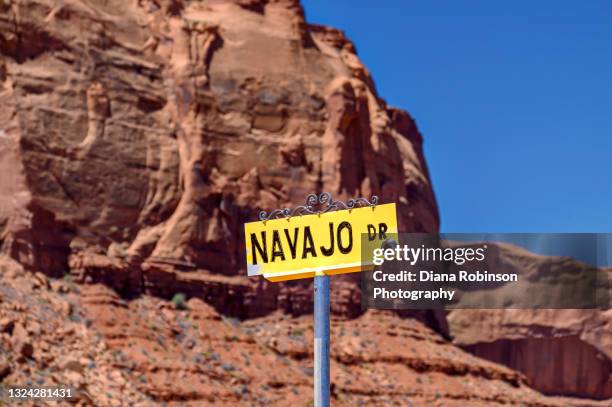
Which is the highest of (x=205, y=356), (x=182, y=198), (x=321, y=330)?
(x=182, y=198)

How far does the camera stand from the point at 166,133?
4941cm

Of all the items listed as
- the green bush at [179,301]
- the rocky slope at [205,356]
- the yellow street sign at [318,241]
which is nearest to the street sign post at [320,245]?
the yellow street sign at [318,241]

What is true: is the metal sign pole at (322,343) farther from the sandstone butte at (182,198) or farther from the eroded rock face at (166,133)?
the eroded rock face at (166,133)

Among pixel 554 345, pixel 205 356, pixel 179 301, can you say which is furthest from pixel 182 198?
pixel 554 345

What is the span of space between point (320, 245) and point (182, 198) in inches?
1496

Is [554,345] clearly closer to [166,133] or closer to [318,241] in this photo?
[166,133]

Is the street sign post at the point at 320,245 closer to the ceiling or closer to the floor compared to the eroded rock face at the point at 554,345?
closer to the floor

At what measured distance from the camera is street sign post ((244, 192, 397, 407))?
10938mm

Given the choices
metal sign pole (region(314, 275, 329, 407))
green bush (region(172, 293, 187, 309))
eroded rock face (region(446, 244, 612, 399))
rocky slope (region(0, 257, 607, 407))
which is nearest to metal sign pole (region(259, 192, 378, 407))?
metal sign pole (region(314, 275, 329, 407))

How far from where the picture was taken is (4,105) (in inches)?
1759

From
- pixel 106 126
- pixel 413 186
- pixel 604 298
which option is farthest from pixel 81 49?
pixel 604 298

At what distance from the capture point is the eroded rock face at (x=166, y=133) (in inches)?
1767

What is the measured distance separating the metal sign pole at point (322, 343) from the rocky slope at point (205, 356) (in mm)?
26214

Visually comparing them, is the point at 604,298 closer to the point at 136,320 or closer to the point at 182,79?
the point at 136,320
